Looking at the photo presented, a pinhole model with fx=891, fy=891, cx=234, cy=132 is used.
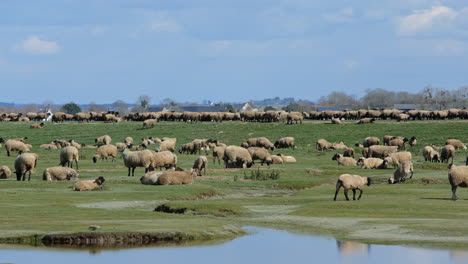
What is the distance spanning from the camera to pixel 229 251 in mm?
26328

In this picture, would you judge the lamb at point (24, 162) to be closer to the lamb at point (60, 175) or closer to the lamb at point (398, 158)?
the lamb at point (60, 175)

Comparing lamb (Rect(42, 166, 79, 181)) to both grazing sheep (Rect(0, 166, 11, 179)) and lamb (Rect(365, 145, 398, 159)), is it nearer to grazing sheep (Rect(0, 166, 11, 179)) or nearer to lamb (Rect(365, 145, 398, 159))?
grazing sheep (Rect(0, 166, 11, 179))

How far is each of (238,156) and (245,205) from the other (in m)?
17.7

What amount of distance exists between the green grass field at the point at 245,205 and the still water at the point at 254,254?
1323 mm

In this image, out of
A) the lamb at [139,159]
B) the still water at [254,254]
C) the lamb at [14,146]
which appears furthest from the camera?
the lamb at [14,146]

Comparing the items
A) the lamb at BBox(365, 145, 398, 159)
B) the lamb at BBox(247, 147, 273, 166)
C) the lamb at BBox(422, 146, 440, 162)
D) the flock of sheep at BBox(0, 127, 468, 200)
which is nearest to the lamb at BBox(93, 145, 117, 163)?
the flock of sheep at BBox(0, 127, 468, 200)

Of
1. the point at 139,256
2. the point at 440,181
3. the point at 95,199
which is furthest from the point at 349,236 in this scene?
the point at 440,181

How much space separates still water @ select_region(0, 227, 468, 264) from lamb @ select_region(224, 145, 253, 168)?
26569 mm

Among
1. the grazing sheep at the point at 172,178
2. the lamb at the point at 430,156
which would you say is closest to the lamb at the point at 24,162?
the grazing sheep at the point at 172,178

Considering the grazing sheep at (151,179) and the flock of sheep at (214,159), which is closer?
the flock of sheep at (214,159)

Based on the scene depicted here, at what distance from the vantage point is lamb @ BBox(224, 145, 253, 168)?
54.2 m

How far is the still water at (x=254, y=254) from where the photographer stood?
2444 cm

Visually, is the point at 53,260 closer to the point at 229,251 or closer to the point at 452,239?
the point at 229,251

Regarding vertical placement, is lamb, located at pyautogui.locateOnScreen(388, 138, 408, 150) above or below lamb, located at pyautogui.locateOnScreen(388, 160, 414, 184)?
above
